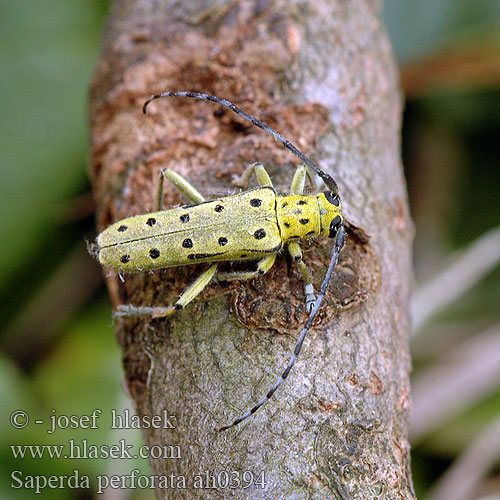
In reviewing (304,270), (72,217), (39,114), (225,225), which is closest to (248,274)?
(304,270)

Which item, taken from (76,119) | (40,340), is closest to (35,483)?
(40,340)

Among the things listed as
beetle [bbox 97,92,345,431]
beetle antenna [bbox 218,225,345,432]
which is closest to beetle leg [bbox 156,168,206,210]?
beetle [bbox 97,92,345,431]

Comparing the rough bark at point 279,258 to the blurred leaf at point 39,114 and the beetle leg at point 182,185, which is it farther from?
the blurred leaf at point 39,114

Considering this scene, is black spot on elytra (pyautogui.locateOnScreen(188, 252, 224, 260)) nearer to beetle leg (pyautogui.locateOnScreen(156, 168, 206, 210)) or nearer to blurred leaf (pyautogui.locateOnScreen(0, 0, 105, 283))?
beetle leg (pyautogui.locateOnScreen(156, 168, 206, 210))

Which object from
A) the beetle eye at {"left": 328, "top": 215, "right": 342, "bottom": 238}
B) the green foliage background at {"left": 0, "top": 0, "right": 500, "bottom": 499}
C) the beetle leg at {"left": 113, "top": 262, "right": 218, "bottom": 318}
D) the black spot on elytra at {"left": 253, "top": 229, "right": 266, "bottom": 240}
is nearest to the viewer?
the beetle leg at {"left": 113, "top": 262, "right": 218, "bottom": 318}

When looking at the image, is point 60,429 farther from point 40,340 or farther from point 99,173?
point 99,173
